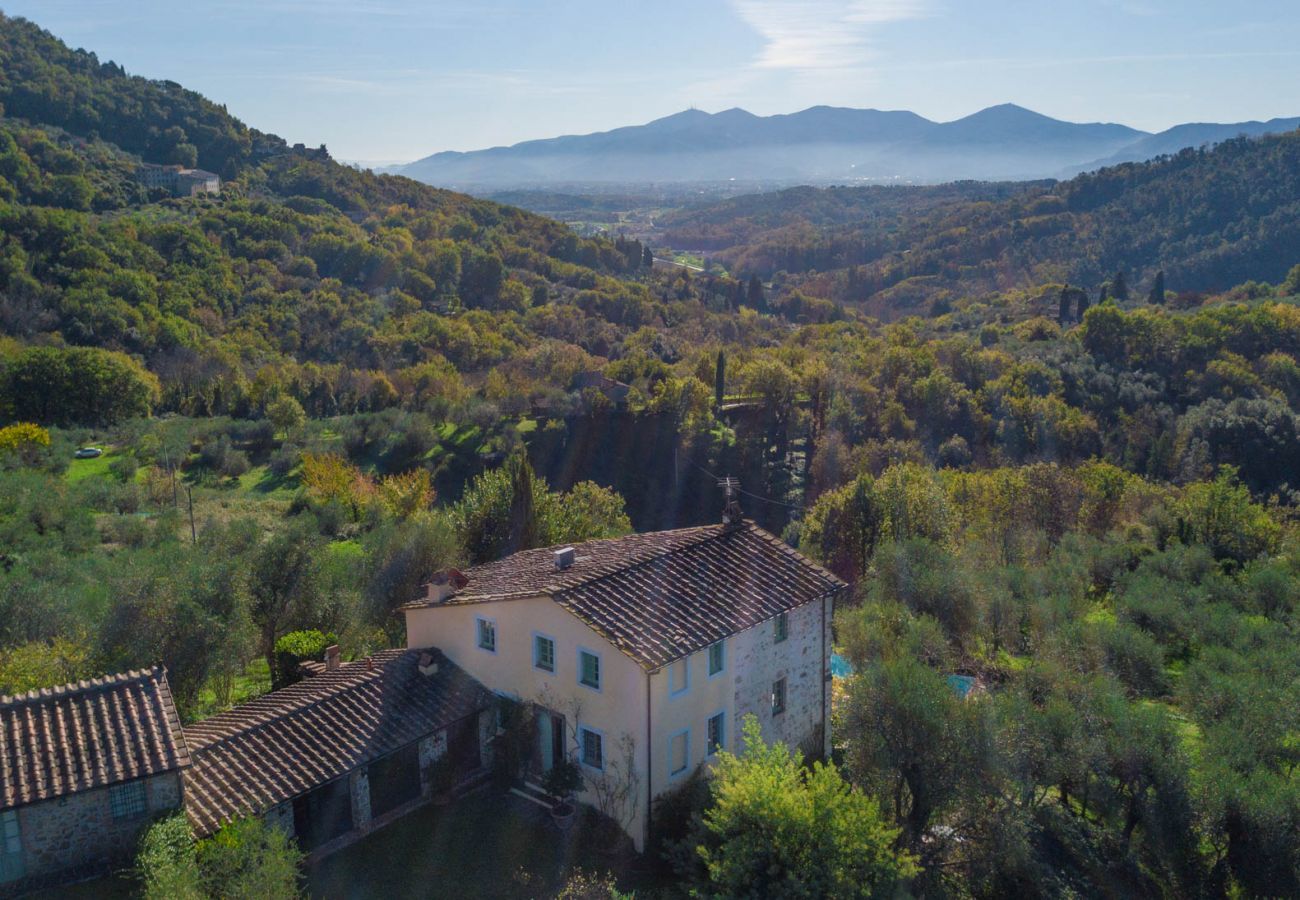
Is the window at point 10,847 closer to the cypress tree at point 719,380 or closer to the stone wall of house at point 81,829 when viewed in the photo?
the stone wall of house at point 81,829

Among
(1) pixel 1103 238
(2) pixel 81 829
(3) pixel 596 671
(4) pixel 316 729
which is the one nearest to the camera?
(2) pixel 81 829

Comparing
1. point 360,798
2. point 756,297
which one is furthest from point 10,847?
point 756,297

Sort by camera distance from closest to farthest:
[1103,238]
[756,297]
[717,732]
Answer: [717,732], [1103,238], [756,297]

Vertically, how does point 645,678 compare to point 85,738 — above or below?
below

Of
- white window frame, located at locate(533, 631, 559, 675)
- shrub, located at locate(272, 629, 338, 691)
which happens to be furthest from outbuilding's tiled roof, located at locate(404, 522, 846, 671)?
shrub, located at locate(272, 629, 338, 691)

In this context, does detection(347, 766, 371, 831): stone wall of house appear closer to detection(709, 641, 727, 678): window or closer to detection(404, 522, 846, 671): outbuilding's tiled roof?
detection(404, 522, 846, 671): outbuilding's tiled roof

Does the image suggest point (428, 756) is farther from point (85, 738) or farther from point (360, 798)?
point (85, 738)

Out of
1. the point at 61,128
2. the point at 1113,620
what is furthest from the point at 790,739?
the point at 61,128
